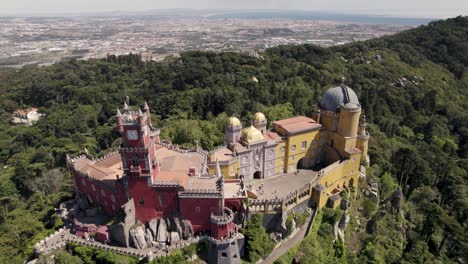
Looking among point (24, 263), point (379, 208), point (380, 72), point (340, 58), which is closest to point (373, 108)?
point (380, 72)

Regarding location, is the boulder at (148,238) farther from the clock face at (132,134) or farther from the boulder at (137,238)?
the clock face at (132,134)

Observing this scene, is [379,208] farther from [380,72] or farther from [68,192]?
[380,72]

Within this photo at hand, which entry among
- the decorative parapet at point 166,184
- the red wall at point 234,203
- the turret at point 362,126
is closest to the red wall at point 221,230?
the red wall at point 234,203

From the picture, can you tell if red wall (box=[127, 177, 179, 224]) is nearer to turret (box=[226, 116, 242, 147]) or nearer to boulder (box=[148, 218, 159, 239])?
boulder (box=[148, 218, 159, 239])

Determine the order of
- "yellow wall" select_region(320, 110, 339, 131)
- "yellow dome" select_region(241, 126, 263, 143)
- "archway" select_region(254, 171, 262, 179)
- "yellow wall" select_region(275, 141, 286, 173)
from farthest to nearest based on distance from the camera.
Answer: "yellow wall" select_region(320, 110, 339, 131) → "archway" select_region(254, 171, 262, 179) → "yellow wall" select_region(275, 141, 286, 173) → "yellow dome" select_region(241, 126, 263, 143)

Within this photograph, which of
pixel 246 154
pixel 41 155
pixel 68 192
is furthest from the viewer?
pixel 41 155

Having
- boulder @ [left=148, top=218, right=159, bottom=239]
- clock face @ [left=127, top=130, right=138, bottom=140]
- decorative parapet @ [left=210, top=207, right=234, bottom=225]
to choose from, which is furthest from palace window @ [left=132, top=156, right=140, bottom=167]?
decorative parapet @ [left=210, top=207, right=234, bottom=225]
